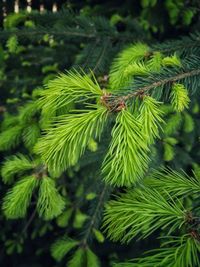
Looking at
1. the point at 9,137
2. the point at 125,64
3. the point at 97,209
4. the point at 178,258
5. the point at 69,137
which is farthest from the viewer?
the point at 97,209

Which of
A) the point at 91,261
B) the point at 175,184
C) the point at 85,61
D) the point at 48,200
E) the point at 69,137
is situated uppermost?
the point at 69,137

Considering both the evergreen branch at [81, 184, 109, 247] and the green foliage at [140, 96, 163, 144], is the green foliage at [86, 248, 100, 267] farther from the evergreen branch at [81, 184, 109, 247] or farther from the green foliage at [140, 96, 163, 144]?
the green foliage at [140, 96, 163, 144]

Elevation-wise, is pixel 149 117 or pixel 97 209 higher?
pixel 149 117

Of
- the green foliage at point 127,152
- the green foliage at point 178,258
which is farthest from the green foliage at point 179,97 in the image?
the green foliage at point 178,258

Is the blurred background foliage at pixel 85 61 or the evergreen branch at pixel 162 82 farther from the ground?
the evergreen branch at pixel 162 82

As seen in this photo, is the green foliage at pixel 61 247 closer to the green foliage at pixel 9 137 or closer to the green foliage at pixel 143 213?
the green foliage at pixel 9 137

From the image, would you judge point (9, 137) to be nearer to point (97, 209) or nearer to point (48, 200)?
point (48, 200)

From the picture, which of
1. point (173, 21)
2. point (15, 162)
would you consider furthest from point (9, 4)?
point (15, 162)

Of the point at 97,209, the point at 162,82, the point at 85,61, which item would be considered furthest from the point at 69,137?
the point at 97,209

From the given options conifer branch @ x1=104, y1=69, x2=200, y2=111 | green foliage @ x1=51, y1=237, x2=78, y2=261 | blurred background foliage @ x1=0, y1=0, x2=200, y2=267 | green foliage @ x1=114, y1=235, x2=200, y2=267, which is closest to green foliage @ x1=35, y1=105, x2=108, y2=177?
conifer branch @ x1=104, y1=69, x2=200, y2=111
